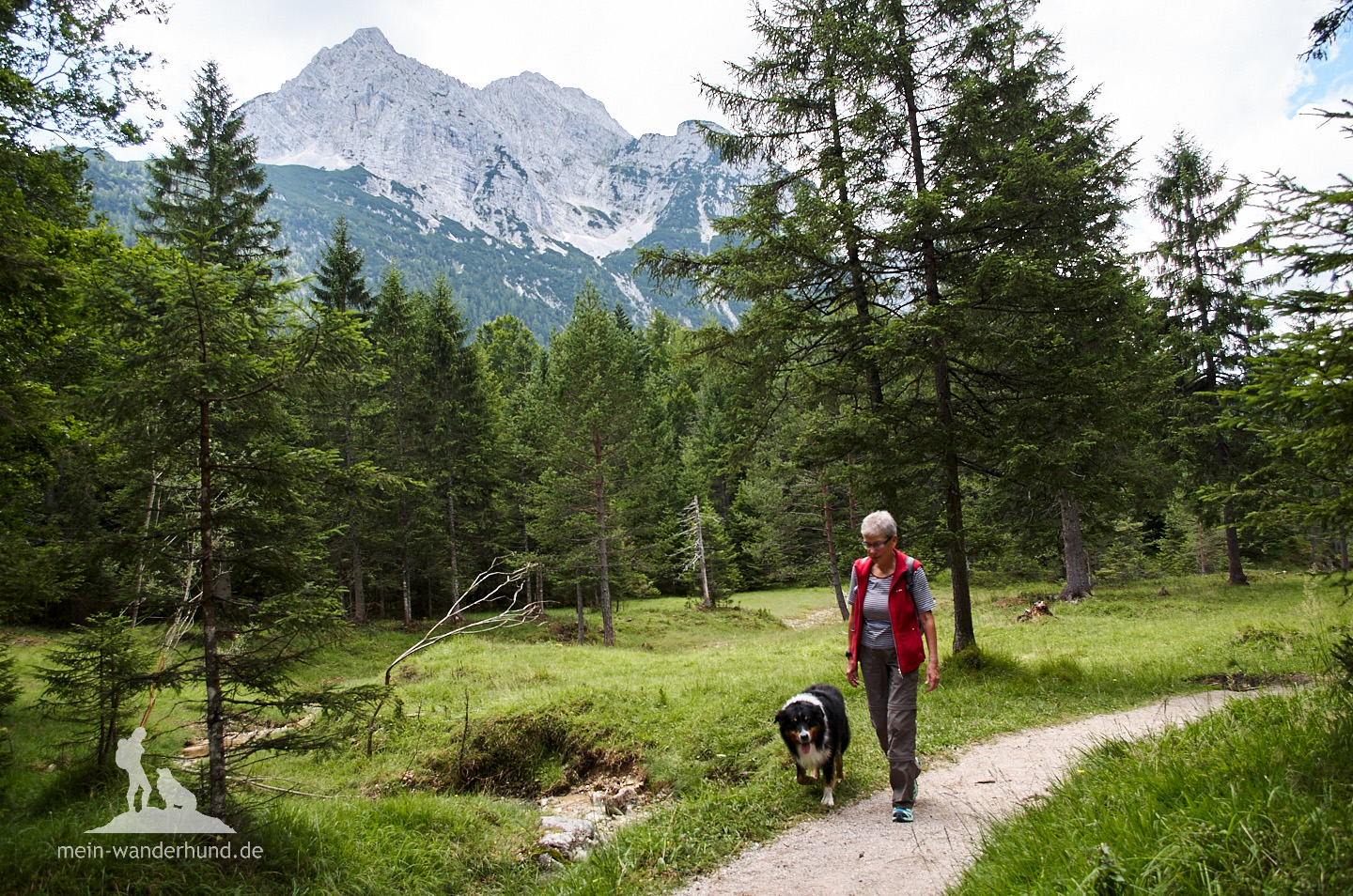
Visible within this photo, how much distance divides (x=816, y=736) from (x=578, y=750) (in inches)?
144

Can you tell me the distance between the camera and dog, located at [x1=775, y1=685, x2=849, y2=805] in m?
5.09

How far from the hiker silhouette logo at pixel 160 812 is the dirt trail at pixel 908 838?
3.32 meters

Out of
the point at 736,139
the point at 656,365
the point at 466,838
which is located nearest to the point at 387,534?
the point at 736,139

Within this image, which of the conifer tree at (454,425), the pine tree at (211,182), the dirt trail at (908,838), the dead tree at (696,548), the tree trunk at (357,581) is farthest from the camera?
the dead tree at (696,548)

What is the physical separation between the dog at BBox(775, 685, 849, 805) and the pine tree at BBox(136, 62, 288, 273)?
22205mm

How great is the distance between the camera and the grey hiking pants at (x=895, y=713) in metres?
4.61

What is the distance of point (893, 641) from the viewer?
4.85 m

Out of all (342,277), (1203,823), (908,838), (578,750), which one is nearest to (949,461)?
(908,838)

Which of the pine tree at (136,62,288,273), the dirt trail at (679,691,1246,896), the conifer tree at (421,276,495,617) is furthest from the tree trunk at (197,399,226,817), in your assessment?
the conifer tree at (421,276,495,617)

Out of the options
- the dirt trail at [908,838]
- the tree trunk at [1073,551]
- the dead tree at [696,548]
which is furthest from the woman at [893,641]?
the dead tree at [696,548]

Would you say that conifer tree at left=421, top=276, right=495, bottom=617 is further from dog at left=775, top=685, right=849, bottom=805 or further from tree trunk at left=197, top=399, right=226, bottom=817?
dog at left=775, top=685, right=849, bottom=805

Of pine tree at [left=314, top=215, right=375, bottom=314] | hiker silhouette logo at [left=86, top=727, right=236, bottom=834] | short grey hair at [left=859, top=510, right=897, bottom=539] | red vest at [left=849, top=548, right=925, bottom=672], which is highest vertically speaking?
pine tree at [left=314, top=215, right=375, bottom=314]

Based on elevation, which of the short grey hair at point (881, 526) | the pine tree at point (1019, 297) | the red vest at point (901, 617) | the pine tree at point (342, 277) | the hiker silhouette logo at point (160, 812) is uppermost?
the pine tree at point (342, 277)

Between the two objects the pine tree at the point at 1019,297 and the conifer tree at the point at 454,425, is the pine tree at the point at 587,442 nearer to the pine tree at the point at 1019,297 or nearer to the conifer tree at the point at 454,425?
the conifer tree at the point at 454,425
